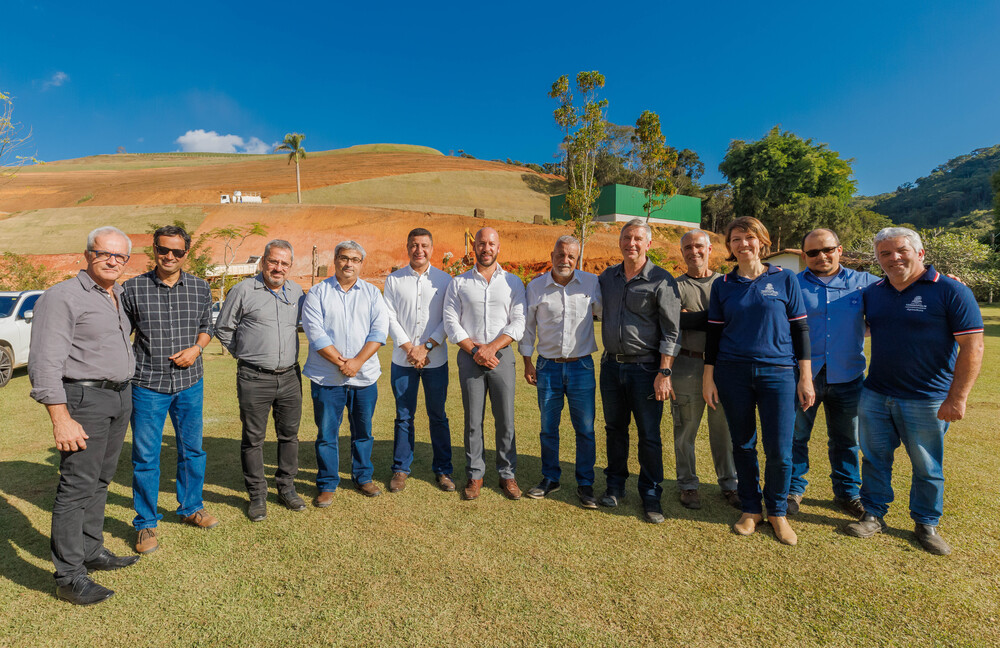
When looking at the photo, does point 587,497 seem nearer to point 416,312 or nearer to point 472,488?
point 472,488

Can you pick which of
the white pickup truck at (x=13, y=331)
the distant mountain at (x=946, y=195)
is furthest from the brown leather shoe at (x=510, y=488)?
the distant mountain at (x=946, y=195)

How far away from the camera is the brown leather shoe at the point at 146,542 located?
3.07m

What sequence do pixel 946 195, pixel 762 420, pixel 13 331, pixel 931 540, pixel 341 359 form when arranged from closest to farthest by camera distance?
pixel 931 540, pixel 762 420, pixel 341 359, pixel 13 331, pixel 946 195

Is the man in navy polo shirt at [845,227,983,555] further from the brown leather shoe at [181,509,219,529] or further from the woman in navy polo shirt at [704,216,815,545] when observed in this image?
the brown leather shoe at [181,509,219,529]

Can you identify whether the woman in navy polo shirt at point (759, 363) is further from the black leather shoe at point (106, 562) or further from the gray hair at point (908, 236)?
the black leather shoe at point (106, 562)

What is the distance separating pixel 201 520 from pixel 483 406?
7.13 feet

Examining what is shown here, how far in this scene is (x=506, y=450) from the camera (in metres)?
4.02

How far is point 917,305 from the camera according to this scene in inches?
121

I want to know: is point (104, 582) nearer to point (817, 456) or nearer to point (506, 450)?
point (506, 450)

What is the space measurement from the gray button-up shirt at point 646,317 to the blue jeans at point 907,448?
1.37 metres

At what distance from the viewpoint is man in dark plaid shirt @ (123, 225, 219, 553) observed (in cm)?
312

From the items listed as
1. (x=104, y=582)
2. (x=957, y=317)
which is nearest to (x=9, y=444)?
(x=104, y=582)

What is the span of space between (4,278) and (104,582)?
24.0 meters

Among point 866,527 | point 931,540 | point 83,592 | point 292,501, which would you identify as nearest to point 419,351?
point 292,501
